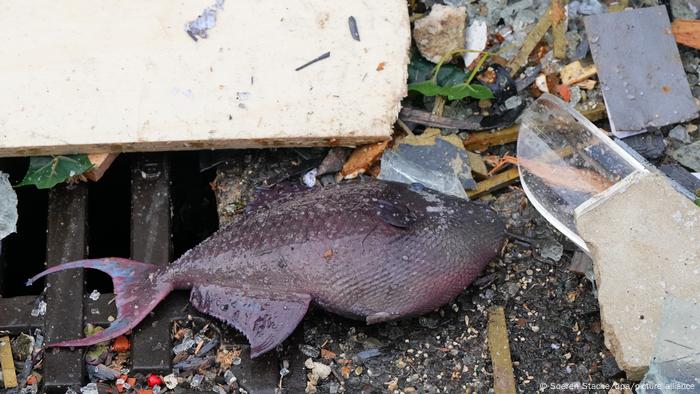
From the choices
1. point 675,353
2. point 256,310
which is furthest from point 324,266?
point 675,353

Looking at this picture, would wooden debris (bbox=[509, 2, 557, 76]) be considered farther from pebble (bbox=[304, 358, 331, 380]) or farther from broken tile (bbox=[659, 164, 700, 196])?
pebble (bbox=[304, 358, 331, 380])

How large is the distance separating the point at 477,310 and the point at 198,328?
47.3 inches

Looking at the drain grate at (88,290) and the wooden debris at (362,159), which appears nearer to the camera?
the drain grate at (88,290)

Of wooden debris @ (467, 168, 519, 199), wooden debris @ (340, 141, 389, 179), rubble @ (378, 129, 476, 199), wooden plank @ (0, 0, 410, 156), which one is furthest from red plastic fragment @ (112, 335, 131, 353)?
wooden debris @ (467, 168, 519, 199)

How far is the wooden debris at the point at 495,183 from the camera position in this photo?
3.78m

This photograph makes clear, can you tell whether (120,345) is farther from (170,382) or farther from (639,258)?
(639,258)

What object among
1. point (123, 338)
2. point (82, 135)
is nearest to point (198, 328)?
point (123, 338)

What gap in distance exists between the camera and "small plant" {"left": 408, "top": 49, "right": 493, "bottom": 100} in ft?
12.4

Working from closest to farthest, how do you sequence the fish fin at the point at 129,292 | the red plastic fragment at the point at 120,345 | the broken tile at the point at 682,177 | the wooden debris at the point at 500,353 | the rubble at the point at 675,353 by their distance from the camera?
1. the rubble at the point at 675,353
2. the wooden debris at the point at 500,353
3. the fish fin at the point at 129,292
4. the red plastic fragment at the point at 120,345
5. the broken tile at the point at 682,177

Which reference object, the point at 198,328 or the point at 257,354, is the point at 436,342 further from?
the point at 198,328

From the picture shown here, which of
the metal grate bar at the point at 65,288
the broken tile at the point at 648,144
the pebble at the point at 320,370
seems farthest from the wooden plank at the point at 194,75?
the broken tile at the point at 648,144

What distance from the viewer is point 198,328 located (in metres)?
3.60

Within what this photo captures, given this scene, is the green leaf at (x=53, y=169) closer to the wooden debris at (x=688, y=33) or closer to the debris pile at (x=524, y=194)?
the debris pile at (x=524, y=194)

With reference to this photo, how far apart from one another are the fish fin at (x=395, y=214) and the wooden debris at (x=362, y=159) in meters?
0.32
